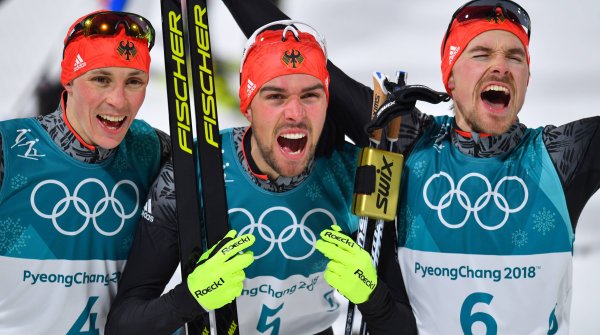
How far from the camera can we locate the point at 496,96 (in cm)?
262

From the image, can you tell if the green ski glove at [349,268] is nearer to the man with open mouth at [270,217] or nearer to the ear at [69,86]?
the man with open mouth at [270,217]

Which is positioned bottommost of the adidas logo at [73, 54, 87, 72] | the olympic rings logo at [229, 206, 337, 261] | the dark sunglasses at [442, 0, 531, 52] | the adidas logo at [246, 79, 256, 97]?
the olympic rings logo at [229, 206, 337, 261]

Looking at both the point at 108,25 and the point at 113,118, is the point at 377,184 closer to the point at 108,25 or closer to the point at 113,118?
the point at 113,118

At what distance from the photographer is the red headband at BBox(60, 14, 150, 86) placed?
105 inches

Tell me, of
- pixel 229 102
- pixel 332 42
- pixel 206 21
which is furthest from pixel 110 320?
pixel 332 42

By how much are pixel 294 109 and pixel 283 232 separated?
17.0 inches

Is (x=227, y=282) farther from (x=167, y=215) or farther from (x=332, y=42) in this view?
(x=332, y=42)

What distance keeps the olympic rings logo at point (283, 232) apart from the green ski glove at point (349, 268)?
0.79 feet

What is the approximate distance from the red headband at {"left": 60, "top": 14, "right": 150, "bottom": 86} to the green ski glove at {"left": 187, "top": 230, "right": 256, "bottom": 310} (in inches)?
27.2

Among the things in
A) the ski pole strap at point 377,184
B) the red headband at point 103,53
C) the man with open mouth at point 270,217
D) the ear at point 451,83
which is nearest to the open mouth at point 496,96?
the ear at point 451,83

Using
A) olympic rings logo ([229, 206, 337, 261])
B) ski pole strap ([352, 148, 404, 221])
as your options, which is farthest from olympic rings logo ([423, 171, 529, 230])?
olympic rings logo ([229, 206, 337, 261])

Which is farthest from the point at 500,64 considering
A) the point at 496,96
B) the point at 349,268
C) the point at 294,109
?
the point at 349,268

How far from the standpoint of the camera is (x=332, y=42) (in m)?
4.29

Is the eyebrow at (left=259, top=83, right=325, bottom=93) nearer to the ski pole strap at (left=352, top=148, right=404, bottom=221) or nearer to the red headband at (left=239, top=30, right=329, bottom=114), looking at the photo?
the red headband at (left=239, top=30, right=329, bottom=114)
